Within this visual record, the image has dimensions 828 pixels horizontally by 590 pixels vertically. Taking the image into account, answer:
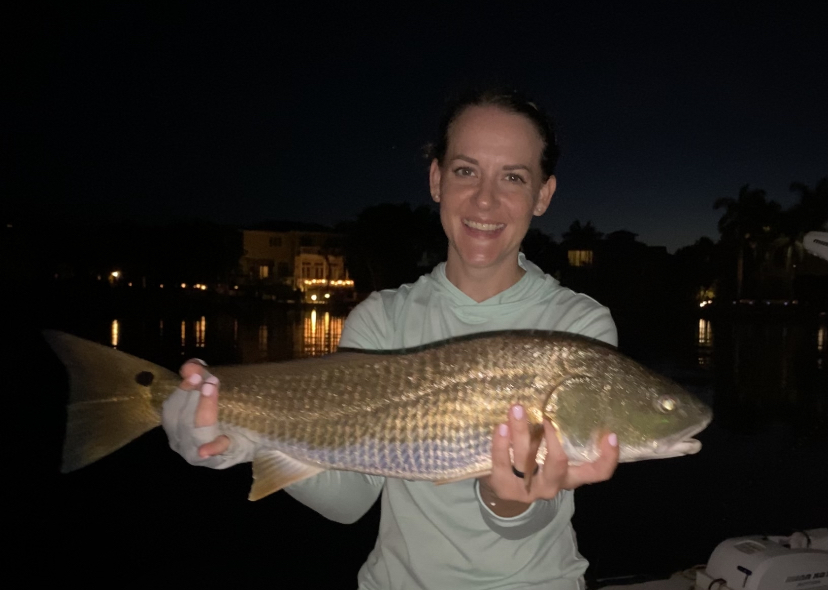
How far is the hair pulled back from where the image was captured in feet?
8.80

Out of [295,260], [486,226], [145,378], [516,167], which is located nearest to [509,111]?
[516,167]

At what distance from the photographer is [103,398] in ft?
9.69

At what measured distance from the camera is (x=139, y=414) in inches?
115

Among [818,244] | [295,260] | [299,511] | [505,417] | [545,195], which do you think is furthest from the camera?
[295,260]

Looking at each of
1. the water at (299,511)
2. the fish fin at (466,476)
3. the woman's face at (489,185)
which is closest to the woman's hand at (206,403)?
the fish fin at (466,476)

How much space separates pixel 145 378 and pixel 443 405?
1.50 meters

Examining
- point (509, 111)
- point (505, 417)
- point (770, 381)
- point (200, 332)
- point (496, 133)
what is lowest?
point (200, 332)

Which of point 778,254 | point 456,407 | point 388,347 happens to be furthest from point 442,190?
point 778,254

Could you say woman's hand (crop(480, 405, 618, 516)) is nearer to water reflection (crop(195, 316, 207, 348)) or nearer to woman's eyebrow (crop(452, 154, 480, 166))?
woman's eyebrow (crop(452, 154, 480, 166))

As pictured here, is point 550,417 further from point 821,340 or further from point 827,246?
point 821,340

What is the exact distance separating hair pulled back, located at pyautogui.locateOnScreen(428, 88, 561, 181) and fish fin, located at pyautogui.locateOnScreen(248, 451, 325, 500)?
5.09ft

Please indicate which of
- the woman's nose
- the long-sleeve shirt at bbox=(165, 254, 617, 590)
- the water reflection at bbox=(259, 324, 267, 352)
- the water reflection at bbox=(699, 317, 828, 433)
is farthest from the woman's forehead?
the water reflection at bbox=(259, 324, 267, 352)

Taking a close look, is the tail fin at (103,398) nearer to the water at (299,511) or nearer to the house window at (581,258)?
the water at (299,511)

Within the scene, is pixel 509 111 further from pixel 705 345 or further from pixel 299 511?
pixel 705 345
